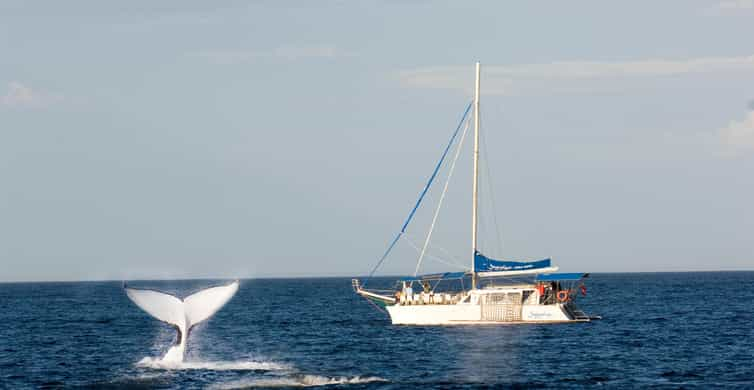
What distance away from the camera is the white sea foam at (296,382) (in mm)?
50938

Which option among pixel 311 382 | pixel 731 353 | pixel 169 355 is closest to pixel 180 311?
pixel 311 382

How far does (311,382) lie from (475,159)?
43.2 metres

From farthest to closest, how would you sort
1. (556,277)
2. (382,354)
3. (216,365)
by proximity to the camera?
(556,277), (382,354), (216,365)

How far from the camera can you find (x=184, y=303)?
1683 inches

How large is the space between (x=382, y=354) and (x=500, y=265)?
21975 mm

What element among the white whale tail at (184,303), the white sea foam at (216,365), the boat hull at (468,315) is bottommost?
the white sea foam at (216,365)

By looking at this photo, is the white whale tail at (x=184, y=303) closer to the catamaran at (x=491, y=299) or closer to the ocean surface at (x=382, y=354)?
the ocean surface at (x=382, y=354)

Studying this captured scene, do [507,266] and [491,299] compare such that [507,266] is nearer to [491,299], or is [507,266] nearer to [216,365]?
[491,299]

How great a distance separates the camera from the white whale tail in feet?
137

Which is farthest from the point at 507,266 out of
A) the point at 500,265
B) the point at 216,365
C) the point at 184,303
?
the point at 184,303

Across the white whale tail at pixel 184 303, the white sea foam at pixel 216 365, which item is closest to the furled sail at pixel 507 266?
the white sea foam at pixel 216 365

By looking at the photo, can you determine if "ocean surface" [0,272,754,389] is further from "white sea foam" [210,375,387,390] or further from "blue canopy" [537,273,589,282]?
"blue canopy" [537,273,589,282]

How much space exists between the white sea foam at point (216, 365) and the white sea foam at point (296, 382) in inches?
215

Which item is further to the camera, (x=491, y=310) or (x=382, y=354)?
(x=491, y=310)
